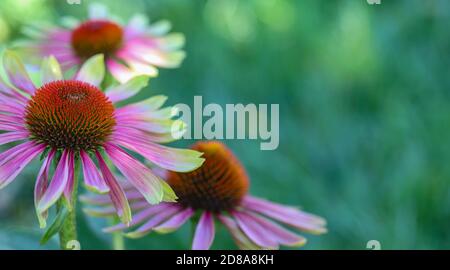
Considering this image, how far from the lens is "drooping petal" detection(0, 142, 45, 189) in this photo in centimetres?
52

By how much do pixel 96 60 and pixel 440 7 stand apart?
1.60 meters

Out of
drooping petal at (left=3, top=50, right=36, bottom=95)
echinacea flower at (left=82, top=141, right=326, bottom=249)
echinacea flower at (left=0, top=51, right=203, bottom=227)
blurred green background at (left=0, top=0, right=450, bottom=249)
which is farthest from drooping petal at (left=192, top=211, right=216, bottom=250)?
blurred green background at (left=0, top=0, right=450, bottom=249)

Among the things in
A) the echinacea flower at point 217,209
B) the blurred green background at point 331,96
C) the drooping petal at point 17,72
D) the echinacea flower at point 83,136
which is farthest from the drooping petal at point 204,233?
the blurred green background at point 331,96

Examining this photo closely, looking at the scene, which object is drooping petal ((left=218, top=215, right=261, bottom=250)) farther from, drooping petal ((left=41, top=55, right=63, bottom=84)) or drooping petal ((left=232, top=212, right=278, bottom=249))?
drooping petal ((left=41, top=55, right=63, bottom=84))

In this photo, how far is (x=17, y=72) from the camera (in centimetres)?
65

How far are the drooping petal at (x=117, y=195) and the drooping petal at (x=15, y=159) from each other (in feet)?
0.19

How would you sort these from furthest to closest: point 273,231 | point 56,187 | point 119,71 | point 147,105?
point 119,71, point 273,231, point 147,105, point 56,187

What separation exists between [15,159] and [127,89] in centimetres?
16

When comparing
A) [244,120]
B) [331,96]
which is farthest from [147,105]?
[331,96]

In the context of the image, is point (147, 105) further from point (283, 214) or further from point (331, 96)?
point (331, 96)

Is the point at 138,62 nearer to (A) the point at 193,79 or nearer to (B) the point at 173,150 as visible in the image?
(B) the point at 173,150

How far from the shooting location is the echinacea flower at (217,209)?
69 centimetres

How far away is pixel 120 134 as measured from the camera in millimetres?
617

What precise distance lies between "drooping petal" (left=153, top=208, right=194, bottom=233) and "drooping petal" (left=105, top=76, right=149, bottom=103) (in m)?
0.14
